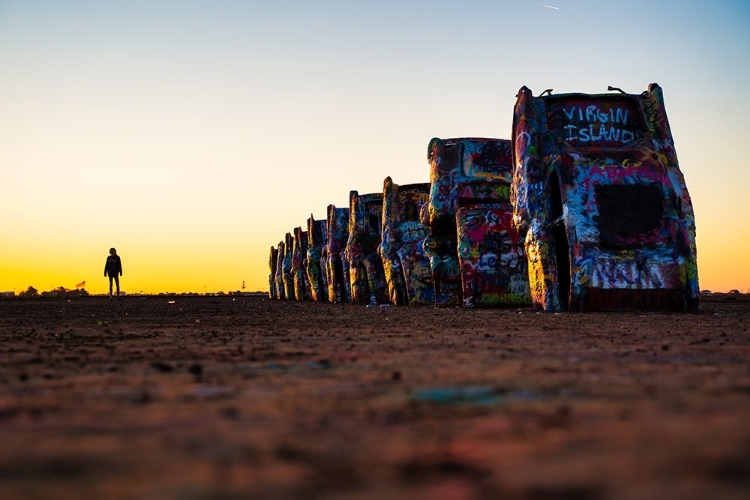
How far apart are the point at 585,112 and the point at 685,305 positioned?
3.05 metres

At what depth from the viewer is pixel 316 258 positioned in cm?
3058

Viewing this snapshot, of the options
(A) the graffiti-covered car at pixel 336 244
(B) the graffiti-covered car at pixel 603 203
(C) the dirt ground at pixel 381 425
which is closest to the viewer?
Result: (C) the dirt ground at pixel 381 425

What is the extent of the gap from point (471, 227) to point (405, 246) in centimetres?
400

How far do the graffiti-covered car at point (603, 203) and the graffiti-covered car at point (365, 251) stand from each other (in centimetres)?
983

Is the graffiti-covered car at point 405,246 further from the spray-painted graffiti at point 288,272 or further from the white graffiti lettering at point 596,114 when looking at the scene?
the spray-painted graffiti at point 288,272

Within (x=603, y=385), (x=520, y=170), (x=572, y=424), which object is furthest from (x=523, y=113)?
(x=572, y=424)

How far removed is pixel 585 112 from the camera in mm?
11258

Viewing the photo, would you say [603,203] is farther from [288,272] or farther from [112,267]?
[288,272]

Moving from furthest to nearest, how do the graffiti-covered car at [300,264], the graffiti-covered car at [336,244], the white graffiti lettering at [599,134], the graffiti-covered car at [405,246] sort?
the graffiti-covered car at [300,264] → the graffiti-covered car at [336,244] → the graffiti-covered car at [405,246] → the white graffiti lettering at [599,134]

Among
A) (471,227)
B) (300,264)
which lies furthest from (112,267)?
(471,227)

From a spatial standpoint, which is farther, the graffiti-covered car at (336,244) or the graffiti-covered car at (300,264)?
the graffiti-covered car at (300,264)

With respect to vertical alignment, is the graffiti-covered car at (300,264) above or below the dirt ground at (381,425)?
above

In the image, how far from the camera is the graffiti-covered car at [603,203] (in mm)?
9844

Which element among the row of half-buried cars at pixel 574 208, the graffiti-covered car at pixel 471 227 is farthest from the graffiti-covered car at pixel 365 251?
the row of half-buried cars at pixel 574 208
